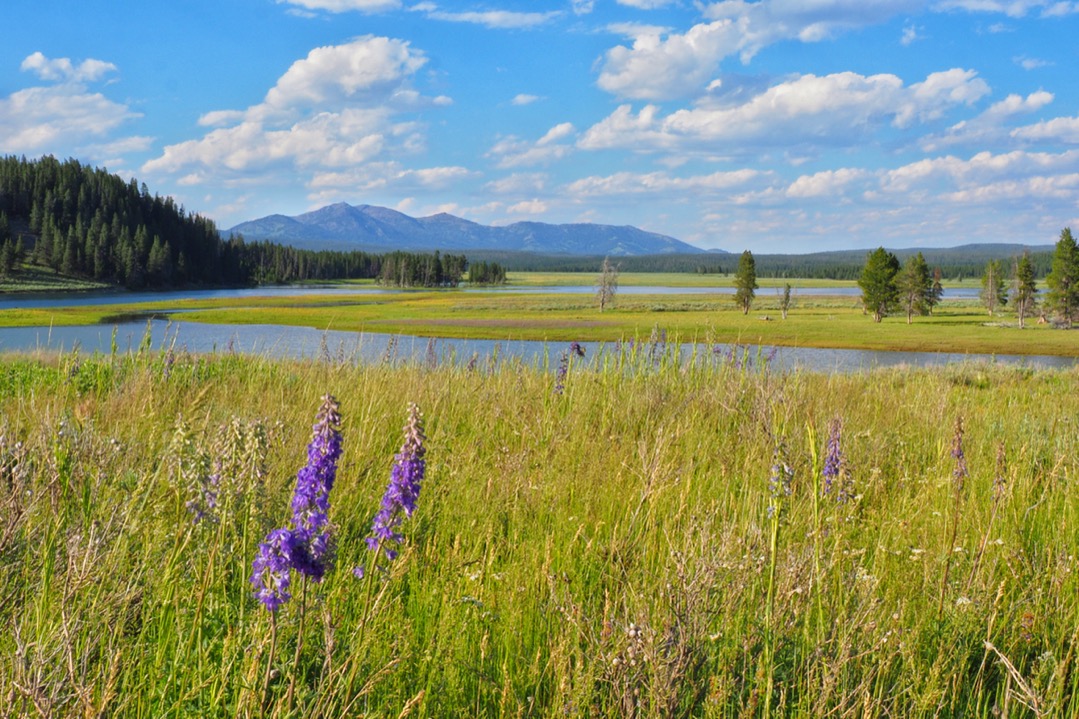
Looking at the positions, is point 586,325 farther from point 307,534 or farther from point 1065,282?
point 307,534

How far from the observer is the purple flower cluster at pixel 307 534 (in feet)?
5.91

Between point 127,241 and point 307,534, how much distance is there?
455 ft

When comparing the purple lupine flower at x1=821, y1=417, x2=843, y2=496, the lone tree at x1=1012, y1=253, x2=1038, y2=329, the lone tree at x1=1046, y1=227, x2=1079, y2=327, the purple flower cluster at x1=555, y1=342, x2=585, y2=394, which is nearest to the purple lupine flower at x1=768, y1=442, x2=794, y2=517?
the purple lupine flower at x1=821, y1=417, x2=843, y2=496

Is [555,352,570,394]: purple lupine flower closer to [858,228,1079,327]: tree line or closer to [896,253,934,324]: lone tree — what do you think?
[858,228,1079,327]: tree line

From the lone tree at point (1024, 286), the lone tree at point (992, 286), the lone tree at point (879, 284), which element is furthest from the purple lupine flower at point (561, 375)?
the lone tree at point (992, 286)

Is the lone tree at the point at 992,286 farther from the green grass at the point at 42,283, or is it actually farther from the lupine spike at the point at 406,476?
the green grass at the point at 42,283

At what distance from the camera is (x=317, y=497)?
1.89m

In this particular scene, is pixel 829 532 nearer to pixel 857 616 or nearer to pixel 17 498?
pixel 857 616

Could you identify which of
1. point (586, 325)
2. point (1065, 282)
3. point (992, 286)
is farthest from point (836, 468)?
point (992, 286)

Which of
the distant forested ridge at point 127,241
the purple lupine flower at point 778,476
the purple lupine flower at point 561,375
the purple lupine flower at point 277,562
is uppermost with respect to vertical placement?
the distant forested ridge at point 127,241

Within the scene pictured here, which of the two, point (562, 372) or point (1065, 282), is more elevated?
point (1065, 282)

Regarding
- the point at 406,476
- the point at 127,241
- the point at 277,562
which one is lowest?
the point at 277,562

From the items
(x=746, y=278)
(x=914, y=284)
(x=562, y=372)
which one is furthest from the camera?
(x=746, y=278)

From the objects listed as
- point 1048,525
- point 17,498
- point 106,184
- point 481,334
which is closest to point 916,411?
point 1048,525
